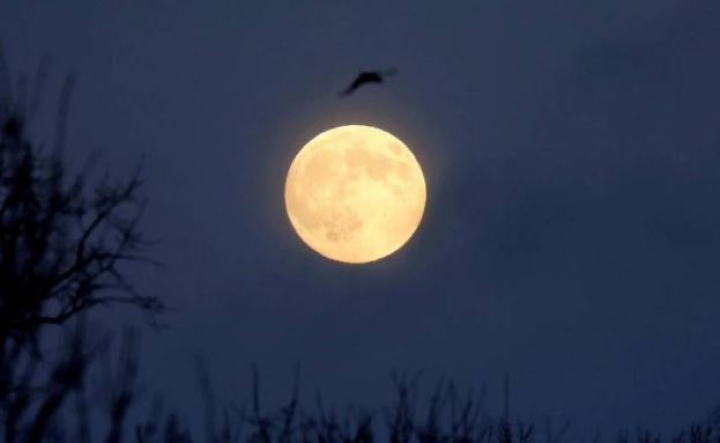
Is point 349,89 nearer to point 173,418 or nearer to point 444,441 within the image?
point 444,441

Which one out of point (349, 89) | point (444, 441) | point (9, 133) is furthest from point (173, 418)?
point (349, 89)

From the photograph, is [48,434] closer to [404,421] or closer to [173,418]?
[173,418]

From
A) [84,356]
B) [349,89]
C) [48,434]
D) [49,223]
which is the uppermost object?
[349,89]

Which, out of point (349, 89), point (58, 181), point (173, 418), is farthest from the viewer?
point (349, 89)

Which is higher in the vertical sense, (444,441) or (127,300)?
(127,300)

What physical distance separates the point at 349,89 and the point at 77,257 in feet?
36.0

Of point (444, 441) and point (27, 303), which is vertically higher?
point (444, 441)

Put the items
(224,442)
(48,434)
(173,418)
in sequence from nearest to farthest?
(48,434) → (173,418) → (224,442)

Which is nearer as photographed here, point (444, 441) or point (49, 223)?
point (49, 223)

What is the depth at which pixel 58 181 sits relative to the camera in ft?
18.4

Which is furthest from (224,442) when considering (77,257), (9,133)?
(77,257)

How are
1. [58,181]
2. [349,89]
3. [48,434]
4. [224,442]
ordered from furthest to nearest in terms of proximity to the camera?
[349,89] < [224,442] < [58,181] < [48,434]

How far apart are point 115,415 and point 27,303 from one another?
0.55 m

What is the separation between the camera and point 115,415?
5.44 m
